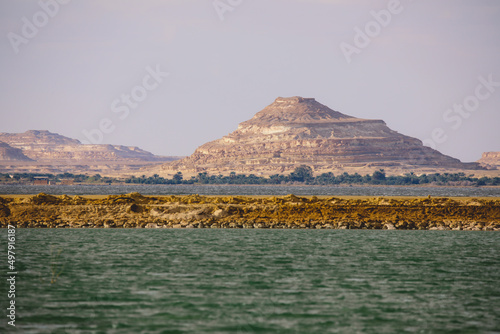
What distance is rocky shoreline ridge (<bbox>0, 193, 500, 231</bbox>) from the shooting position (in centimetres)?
A: 4769

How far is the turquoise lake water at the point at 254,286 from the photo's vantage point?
1766 centimetres

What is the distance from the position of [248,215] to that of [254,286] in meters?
27.1

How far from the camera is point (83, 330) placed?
1672 centimetres

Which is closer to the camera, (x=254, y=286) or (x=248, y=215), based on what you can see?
(x=254, y=286)

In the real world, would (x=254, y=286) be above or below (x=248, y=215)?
below

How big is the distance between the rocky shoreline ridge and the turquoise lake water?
9.37 m

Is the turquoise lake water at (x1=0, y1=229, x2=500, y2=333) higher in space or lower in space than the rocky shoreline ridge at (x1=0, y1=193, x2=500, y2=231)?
lower

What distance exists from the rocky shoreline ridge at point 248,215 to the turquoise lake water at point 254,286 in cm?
937

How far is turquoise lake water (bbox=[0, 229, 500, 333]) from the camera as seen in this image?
17.7 m

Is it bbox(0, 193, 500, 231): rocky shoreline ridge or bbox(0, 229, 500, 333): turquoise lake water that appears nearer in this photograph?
bbox(0, 229, 500, 333): turquoise lake water

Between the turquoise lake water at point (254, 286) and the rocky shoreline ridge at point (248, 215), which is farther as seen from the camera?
the rocky shoreline ridge at point (248, 215)

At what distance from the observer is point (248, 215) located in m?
49.9

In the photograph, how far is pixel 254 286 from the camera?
2273cm

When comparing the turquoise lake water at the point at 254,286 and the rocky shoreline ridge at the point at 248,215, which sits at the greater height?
the rocky shoreline ridge at the point at 248,215
